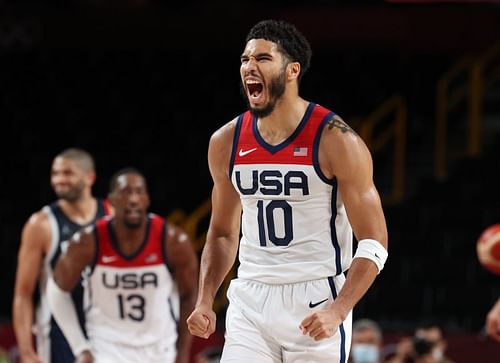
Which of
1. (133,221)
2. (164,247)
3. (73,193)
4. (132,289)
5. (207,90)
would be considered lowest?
(132,289)

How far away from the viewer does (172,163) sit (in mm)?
17266

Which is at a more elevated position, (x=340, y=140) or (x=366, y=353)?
(x=340, y=140)

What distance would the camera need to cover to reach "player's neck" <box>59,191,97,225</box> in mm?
8703

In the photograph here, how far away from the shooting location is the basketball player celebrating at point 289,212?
526 cm

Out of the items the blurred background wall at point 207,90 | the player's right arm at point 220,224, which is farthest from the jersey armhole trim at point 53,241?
the blurred background wall at point 207,90

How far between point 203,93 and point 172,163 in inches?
77.3

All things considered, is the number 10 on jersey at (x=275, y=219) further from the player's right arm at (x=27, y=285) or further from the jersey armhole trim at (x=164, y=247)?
the player's right arm at (x=27, y=285)

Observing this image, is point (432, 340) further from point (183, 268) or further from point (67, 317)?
point (67, 317)

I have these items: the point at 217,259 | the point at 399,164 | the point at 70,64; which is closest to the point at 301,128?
the point at 217,259

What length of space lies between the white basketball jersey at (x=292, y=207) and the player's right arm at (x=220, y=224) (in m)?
0.12

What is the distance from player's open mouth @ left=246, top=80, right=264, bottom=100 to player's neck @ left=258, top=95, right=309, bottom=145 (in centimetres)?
10

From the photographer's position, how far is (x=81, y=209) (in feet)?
28.8

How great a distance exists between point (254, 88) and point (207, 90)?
13669mm

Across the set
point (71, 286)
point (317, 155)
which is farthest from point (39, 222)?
point (317, 155)
